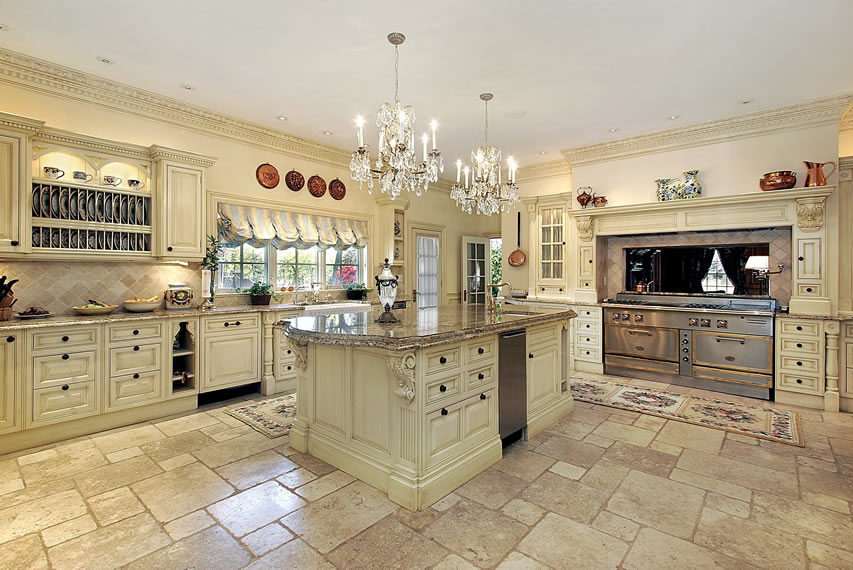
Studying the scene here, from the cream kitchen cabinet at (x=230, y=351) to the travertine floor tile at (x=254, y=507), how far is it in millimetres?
1964

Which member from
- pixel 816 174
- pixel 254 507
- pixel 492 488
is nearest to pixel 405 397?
pixel 492 488

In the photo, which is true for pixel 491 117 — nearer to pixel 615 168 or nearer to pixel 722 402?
pixel 615 168

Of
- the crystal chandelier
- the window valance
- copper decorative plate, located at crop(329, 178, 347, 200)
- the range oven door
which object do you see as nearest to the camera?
the crystal chandelier

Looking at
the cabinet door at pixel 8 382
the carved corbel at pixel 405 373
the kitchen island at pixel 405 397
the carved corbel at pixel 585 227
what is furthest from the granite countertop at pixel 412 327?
the carved corbel at pixel 585 227

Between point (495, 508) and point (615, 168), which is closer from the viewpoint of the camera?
point (495, 508)

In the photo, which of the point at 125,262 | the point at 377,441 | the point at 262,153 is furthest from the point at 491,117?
the point at 125,262

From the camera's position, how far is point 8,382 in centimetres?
308

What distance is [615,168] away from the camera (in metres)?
5.62

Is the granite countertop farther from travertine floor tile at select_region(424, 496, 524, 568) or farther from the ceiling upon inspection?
the ceiling

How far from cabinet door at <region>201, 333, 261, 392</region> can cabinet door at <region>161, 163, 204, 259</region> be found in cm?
94

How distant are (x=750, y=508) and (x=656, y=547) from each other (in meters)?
0.79

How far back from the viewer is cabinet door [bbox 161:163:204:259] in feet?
13.4

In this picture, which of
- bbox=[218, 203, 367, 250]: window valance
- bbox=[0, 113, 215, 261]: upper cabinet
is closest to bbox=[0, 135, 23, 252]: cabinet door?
bbox=[0, 113, 215, 261]: upper cabinet

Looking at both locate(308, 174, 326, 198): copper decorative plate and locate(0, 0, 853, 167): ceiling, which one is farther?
locate(308, 174, 326, 198): copper decorative plate
